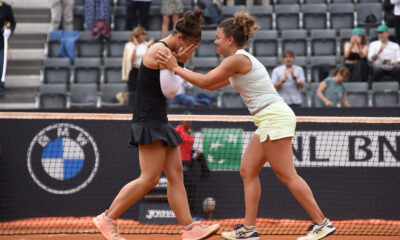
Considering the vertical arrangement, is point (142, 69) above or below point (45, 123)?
above

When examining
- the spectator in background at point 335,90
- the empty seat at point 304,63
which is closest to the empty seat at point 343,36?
the empty seat at point 304,63

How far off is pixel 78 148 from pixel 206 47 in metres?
4.11

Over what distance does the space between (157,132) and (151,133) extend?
6 centimetres

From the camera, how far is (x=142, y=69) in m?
5.49

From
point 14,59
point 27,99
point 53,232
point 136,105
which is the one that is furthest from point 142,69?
point 14,59

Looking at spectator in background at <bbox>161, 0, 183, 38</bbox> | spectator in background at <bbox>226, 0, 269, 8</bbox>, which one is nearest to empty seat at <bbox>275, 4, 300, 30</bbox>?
spectator in background at <bbox>226, 0, 269, 8</bbox>

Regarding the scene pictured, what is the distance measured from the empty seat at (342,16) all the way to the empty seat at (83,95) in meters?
4.95

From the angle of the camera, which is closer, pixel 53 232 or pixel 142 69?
pixel 142 69

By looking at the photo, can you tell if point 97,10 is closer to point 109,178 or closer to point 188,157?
point 109,178

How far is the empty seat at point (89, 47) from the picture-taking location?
12.5m

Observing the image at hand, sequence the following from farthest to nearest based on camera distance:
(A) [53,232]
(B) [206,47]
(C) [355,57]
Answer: (B) [206,47] < (C) [355,57] < (A) [53,232]

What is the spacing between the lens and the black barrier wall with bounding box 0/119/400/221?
8.97 m

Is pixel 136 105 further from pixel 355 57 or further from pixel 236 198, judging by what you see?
pixel 355 57

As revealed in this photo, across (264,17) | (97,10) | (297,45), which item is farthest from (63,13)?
(297,45)
